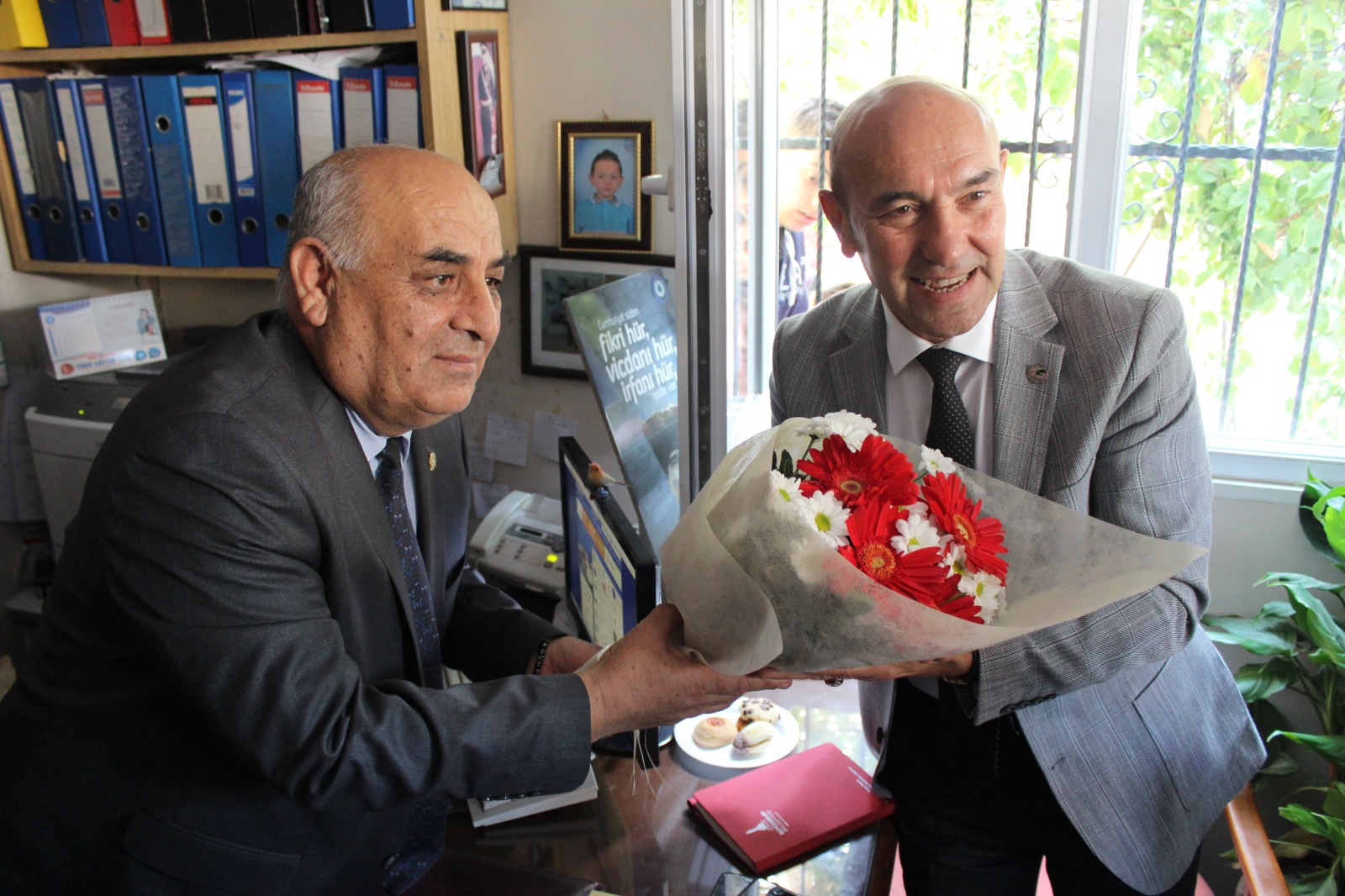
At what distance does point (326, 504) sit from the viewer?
107 centimetres

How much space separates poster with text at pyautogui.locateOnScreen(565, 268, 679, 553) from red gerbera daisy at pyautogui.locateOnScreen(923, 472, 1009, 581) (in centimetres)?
A: 76

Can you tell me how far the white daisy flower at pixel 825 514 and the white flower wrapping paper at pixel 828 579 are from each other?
0.06 ft

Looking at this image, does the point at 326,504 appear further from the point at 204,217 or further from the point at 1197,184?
the point at 1197,184

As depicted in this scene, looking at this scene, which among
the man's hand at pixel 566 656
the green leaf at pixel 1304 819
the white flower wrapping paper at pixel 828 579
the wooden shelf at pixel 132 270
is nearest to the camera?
the white flower wrapping paper at pixel 828 579

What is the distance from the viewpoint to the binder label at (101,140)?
2355mm

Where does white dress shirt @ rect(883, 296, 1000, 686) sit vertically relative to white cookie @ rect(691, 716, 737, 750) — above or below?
above

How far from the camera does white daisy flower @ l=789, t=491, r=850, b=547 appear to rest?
80 centimetres

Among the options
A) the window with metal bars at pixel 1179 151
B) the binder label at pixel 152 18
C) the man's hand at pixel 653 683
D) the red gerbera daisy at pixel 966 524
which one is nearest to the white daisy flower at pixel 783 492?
the red gerbera daisy at pixel 966 524

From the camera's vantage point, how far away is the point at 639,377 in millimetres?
1674

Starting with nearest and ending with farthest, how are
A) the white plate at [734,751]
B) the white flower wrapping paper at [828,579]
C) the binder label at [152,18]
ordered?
1. the white flower wrapping paper at [828,579]
2. the white plate at [734,751]
3. the binder label at [152,18]

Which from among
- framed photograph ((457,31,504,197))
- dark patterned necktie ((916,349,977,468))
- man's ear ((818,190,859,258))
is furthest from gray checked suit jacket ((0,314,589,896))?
framed photograph ((457,31,504,197))

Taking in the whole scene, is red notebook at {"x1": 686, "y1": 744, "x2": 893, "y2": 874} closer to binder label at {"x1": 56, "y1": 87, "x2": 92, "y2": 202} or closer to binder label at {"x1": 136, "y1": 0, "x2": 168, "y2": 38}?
binder label at {"x1": 136, "y1": 0, "x2": 168, "y2": 38}

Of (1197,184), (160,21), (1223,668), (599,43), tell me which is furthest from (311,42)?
(1223,668)

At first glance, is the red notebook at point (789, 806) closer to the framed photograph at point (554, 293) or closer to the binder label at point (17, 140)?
the framed photograph at point (554, 293)
